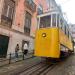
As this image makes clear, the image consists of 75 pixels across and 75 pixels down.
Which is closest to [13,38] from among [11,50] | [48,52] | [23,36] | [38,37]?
[11,50]

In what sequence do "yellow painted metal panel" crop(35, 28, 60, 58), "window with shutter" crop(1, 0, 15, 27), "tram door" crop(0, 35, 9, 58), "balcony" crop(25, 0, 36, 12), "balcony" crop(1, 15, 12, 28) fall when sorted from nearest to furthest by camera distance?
"yellow painted metal panel" crop(35, 28, 60, 58) < "tram door" crop(0, 35, 9, 58) < "balcony" crop(1, 15, 12, 28) < "window with shutter" crop(1, 0, 15, 27) < "balcony" crop(25, 0, 36, 12)

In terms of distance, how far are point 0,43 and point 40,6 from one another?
Result: 12625 mm

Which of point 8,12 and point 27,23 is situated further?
point 27,23

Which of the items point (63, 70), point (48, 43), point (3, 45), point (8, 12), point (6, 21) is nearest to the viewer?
point (63, 70)

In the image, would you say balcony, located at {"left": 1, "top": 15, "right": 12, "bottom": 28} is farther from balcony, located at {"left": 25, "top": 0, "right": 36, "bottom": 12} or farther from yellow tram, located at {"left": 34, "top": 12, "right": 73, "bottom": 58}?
balcony, located at {"left": 25, "top": 0, "right": 36, "bottom": 12}

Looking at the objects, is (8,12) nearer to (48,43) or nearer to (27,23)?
(27,23)

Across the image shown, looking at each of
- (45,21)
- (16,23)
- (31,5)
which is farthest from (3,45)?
(31,5)

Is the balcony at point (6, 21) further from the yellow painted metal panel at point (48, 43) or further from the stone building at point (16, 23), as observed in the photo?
the yellow painted metal panel at point (48, 43)

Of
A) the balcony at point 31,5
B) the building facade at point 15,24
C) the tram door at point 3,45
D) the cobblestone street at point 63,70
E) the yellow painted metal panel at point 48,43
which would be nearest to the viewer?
the cobblestone street at point 63,70

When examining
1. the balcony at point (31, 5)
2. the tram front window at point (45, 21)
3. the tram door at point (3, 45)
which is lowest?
the tram door at point (3, 45)

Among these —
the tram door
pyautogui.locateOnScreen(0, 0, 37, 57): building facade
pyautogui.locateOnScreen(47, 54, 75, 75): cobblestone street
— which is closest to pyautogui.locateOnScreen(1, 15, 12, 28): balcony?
pyautogui.locateOnScreen(0, 0, 37, 57): building facade

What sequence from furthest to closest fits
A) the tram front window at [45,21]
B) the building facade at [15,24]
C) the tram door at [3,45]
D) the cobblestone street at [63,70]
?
the building facade at [15,24]
the tram door at [3,45]
the tram front window at [45,21]
the cobblestone street at [63,70]

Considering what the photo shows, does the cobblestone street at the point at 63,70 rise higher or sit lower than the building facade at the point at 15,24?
lower

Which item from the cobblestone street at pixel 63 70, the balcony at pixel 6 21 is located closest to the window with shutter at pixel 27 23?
the balcony at pixel 6 21
